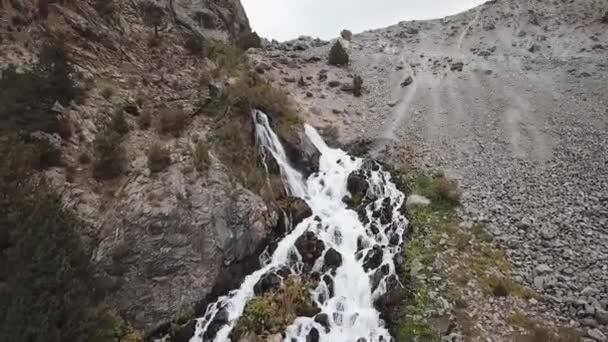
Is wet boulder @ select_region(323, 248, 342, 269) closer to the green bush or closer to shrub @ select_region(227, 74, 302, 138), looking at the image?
shrub @ select_region(227, 74, 302, 138)

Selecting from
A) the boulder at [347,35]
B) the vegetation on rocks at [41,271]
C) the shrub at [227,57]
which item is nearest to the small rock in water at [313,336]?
the vegetation on rocks at [41,271]

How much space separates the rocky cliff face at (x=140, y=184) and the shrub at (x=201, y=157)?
84 mm

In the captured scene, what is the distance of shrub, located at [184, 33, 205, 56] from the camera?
64.8ft

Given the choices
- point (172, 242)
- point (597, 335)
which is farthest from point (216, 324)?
point (597, 335)

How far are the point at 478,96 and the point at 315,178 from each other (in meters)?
12.8

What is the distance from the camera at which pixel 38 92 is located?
1241cm

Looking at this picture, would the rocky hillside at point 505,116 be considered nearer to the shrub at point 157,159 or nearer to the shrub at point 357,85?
the shrub at point 357,85

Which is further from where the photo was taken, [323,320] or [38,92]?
[38,92]

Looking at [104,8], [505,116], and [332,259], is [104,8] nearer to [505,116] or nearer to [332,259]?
[332,259]

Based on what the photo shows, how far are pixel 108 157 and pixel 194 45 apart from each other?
903cm

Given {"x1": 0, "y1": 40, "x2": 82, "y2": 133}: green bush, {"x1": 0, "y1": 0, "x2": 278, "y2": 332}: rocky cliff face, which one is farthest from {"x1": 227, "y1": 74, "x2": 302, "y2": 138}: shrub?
{"x1": 0, "y1": 40, "x2": 82, "y2": 133}: green bush

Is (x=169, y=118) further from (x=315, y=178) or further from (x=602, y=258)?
(x=602, y=258)

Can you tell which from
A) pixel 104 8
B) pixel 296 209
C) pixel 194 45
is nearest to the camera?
pixel 296 209

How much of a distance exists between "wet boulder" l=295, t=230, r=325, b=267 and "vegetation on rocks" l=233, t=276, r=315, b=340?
4.03 ft
